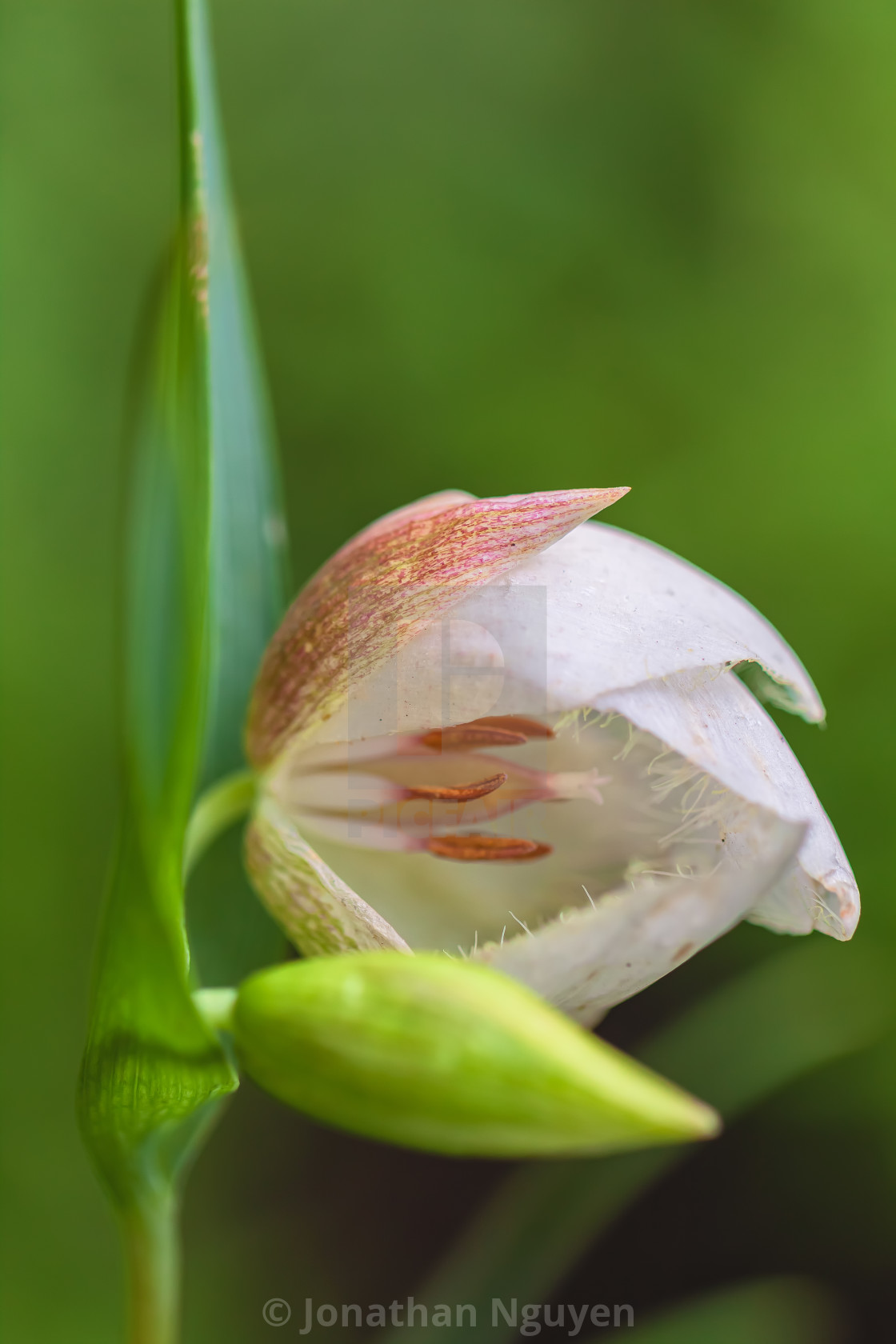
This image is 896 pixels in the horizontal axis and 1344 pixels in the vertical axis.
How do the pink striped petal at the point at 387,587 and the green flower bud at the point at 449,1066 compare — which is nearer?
the green flower bud at the point at 449,1066

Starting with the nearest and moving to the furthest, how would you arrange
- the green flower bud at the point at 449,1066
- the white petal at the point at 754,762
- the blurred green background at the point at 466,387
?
the green flower bud at the point at 449,1066 < the white petal at the point at 754,762 < the blurred green background at the point at 466,387

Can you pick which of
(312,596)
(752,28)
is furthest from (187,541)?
(752,28)

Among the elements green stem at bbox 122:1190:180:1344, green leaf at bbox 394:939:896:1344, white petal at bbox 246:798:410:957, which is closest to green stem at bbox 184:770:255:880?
white petal at bbox 246:798:410:957

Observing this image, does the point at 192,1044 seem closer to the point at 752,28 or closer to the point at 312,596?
the point at 312,596

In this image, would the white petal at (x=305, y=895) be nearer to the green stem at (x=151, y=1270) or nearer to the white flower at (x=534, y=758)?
the white flower at (x=534, y=758)

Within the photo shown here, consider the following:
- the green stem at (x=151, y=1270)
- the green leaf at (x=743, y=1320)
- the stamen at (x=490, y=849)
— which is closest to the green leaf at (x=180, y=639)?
the green stem at (x=151, y=1270)

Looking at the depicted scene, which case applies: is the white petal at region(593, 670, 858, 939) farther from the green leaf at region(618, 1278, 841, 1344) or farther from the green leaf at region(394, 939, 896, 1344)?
the green leaf at region(618, 1278, 841, 1344)

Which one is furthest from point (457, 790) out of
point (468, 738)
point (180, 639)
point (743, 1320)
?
point (743, 1320)
